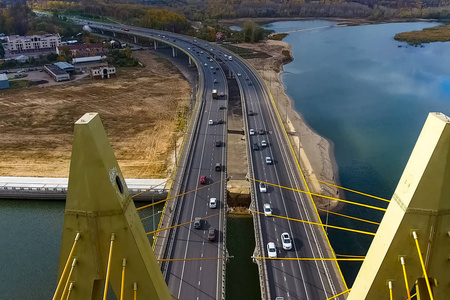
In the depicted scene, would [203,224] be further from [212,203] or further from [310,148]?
[310,148]

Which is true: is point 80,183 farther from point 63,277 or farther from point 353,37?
point 353,37

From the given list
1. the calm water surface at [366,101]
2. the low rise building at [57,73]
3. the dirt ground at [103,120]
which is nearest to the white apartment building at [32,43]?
the low rise building at [57,73]

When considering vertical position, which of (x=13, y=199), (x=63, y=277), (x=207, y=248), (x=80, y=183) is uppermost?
(x=80, y=183)

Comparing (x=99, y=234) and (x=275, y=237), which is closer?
(x=99, y=234)

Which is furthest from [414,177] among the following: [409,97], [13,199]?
[409,97]

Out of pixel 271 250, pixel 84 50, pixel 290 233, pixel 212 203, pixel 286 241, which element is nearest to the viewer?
pixel 271 250

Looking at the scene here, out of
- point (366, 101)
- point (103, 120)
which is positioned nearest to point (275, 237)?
point (103, 120)
